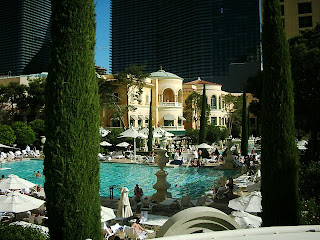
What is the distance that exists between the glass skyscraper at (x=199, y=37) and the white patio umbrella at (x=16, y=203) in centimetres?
9196

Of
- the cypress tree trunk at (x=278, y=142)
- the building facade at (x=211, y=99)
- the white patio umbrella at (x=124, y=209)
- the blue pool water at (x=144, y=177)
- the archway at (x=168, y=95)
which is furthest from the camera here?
the building facade at (x=211, y=99)

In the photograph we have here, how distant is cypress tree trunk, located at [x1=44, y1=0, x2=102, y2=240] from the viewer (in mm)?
5691

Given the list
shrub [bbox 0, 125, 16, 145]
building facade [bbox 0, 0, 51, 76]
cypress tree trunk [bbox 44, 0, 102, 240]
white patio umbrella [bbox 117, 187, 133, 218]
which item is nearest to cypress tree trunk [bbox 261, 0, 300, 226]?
cypress tree trunk [bbox 44, 0, 102, 240]

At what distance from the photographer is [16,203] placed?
383 inches

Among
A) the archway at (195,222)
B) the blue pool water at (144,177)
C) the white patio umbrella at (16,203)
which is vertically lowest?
the blue pool water at (144,177)

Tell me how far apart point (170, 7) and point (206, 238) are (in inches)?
4233

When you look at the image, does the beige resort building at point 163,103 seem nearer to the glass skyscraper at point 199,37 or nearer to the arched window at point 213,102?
the arched window at point 213,102

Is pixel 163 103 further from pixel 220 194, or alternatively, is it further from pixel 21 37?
pixel 21 37

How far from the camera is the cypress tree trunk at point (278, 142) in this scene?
7684 mm

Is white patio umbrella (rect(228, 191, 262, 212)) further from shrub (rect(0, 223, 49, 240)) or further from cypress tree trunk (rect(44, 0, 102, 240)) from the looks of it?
shrub (rect(0, 223, 49, 240))

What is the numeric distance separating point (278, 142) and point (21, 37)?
362 ft

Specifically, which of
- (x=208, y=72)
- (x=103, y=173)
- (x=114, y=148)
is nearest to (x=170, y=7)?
(x=208, y=72)

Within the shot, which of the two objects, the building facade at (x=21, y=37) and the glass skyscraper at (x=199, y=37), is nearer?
the glass skyscraper at (x=199, y=37)

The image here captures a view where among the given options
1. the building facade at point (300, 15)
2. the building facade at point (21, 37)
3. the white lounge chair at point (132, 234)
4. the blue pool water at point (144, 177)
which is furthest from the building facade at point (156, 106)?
the building facade at point (21, 37)
